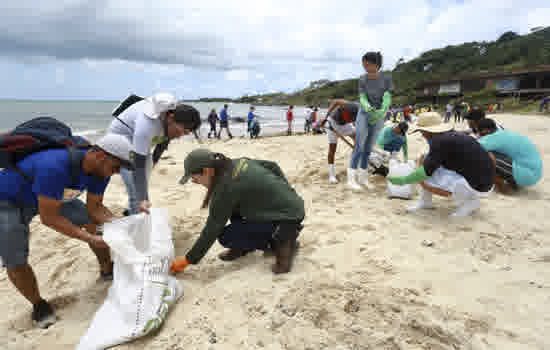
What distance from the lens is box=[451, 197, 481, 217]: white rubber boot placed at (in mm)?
3039

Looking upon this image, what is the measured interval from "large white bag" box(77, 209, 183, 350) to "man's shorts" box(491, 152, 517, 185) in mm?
3996

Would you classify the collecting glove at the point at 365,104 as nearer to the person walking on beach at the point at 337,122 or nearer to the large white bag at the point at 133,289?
the person walking on beach at the point at 337,122

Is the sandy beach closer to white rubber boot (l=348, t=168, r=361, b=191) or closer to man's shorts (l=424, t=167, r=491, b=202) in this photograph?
man's shorts (l=424, t=167, r=491, b=202)

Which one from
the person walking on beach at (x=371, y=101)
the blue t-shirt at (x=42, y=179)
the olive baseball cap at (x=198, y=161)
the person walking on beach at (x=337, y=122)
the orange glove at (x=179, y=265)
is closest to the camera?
the blue t-shirt at (x=42, y=179)

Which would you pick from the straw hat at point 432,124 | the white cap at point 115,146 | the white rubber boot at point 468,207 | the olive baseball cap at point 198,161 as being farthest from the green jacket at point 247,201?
the white rubber boot at point 468,207

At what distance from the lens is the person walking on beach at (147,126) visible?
95.3 inches

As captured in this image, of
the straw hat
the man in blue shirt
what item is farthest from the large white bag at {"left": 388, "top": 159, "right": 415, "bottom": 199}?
the man in blue shirt

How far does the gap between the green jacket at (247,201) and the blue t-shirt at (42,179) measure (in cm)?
84

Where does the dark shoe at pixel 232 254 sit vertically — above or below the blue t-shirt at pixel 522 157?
below

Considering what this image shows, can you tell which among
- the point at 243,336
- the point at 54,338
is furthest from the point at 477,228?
the point at 54,338

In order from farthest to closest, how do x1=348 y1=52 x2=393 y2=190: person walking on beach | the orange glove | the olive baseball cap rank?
x1=348 y1=52 x2=393 y2=190: person walking on beach < the orange glove < the olive baseball cap

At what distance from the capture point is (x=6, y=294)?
253cm

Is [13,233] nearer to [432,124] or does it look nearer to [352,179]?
[432,124]

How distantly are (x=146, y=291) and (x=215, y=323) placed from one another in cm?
46
